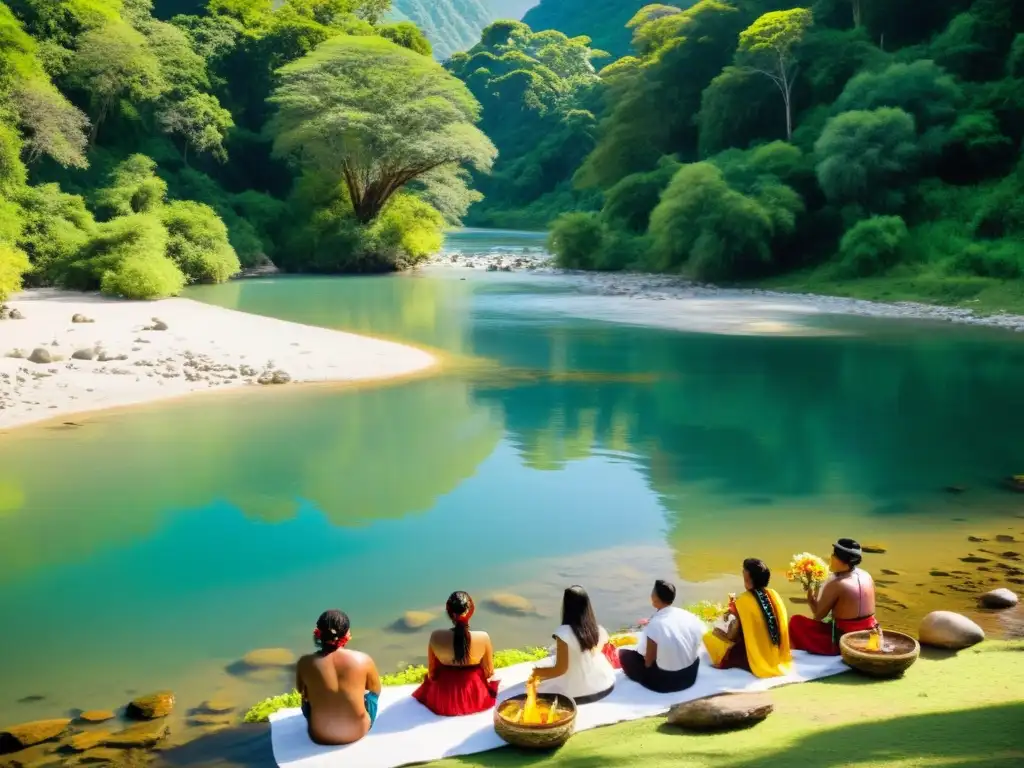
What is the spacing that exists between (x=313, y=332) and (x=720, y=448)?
1127cm

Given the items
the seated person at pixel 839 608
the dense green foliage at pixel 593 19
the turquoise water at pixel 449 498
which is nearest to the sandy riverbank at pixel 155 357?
the turquoise water at pixel 449 498

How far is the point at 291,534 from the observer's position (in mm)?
9250

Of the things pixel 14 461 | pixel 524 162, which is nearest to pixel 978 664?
pixel 14 461

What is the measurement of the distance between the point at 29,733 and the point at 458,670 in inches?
95.0

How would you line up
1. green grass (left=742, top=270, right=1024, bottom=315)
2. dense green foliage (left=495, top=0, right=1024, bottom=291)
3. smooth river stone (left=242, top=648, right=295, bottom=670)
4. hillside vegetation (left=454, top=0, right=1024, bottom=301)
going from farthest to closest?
dense green foliage (left=495, top=0, right=1024, bottom=291) → hillside vegetation (left=454, top=0, right=1024, bottom=301) → green grass (left=742, top=270, right=1024, bottom=315) → smooth river stone (left=242, top=648, right=295, bottom=670)

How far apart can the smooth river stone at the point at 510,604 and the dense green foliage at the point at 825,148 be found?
24.9 metres

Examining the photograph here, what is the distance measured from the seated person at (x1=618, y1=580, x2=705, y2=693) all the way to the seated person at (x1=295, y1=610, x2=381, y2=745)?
152 cm

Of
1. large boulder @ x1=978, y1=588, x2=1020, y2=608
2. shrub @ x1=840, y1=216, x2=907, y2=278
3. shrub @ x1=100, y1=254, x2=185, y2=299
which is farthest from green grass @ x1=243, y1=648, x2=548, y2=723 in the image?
shrub @ x1=840, y1=216, x2=907, y2=278

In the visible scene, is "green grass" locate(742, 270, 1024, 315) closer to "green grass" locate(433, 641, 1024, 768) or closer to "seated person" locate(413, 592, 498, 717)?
"green grass" locate(433, 641, 1024, 768)

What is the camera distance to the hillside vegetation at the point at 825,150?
105 ft

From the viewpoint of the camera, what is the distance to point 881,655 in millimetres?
5273

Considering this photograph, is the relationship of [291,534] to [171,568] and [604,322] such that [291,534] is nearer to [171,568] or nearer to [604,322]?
[171,568]

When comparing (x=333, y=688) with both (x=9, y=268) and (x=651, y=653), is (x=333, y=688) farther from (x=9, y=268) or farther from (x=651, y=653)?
(x=9, y=268)

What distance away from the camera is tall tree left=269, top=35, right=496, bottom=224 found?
124ft
